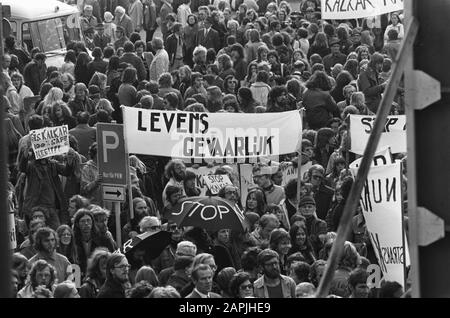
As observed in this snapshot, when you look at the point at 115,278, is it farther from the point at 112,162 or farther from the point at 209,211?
the point at 112,162

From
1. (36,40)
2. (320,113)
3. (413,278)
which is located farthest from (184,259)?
(36,40)

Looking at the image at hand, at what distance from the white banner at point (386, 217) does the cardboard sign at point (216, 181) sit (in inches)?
97.2

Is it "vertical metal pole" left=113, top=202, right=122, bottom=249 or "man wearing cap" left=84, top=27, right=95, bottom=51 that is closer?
"vertical metal pole" left=113, top=202, right=122, bottom=249

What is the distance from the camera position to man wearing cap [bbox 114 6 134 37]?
28.3m

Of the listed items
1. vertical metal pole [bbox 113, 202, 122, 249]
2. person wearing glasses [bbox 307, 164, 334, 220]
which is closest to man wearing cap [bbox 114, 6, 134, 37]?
person wearing glasses [bbox 307, 164, 334, 220]

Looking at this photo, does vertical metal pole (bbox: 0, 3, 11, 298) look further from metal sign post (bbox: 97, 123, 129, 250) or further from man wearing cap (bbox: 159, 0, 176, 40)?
man wearing cap (bbox: 159, 0, 176, 40)

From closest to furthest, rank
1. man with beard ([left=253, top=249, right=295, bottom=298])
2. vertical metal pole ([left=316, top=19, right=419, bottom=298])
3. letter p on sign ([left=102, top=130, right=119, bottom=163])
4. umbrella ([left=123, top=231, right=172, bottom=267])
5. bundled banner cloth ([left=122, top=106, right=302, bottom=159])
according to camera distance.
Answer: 1. vertical metal pole ([left=316, top=19, right=419, bottom=298])
2. man with beard ([left=253, top=249, right=295, bottom=298])
3. umbrella ([left=123, top=231, right=172, bottom=267])
4. letter p on sign ([left=102, top=130, right=119, bottom=163])
5. bundled banner cloth ([left=122, top=106, right=302, bottom=159])

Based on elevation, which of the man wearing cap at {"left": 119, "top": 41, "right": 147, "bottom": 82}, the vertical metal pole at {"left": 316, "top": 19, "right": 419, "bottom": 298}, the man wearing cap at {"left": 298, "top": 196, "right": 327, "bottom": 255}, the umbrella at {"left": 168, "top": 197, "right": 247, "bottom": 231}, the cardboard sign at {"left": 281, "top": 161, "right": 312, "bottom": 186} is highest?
the vertical metal pole at {"left": 316, "top": 19, "right": 419, "bottom": 298}

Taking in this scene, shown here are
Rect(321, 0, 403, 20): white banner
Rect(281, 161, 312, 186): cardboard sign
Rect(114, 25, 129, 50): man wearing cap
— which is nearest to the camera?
Rect(281, 161, 312, 186): cardboard sign

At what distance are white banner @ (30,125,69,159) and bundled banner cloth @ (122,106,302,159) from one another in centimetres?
83

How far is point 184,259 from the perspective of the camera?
10.6m

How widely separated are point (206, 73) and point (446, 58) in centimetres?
1717

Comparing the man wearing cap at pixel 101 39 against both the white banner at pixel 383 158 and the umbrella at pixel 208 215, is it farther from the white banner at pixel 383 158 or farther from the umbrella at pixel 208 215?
the umbrella at pixel 208 215

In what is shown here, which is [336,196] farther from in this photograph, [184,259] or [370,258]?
[184,259]
